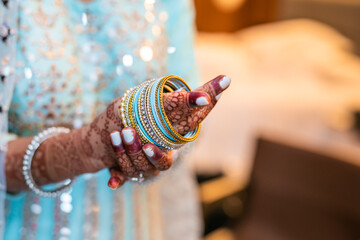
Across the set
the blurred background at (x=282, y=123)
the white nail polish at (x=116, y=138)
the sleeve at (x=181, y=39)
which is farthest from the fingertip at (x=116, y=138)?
the blurred background at (x=282, y=123)

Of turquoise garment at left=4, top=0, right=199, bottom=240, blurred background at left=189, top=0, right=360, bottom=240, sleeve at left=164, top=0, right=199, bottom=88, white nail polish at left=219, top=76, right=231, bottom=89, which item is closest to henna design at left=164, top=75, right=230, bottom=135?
white nail polish at left=219, top=76, right=231, bottom=89

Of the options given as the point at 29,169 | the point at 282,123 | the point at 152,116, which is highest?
the point at 152,116

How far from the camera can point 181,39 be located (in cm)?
65

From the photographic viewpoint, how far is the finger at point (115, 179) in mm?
420

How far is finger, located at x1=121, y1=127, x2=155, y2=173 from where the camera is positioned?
373 mm

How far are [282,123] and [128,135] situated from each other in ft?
5.57

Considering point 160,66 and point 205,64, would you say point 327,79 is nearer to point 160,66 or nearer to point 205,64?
point 205,64

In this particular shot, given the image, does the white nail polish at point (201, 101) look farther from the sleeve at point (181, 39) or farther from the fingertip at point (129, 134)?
the sleeve at point (181, 39)

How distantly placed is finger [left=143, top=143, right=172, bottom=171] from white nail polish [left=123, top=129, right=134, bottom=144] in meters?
0.02

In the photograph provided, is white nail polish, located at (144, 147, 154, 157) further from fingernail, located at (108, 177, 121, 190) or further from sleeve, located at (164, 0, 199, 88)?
sleeve, located at (164, 0, 199, 88)

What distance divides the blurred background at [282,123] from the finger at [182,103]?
1.23 feet

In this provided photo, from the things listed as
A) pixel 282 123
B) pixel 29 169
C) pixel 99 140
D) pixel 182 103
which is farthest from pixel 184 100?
pixel 282 123

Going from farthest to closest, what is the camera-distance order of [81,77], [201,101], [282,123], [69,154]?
[282,123], [81,77], [69,154], [201,101]

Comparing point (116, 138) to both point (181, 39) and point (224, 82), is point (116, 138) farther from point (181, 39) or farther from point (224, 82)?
point (181, 39)
